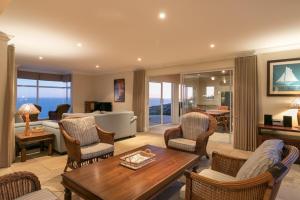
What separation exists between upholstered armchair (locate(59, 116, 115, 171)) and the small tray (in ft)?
2.71

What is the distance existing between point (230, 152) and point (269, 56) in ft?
8.29

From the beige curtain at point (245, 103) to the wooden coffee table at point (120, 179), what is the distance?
9.27 ft

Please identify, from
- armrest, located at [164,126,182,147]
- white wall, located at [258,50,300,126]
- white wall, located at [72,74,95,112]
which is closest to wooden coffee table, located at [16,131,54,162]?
armrest, located at [164,126,182,147]

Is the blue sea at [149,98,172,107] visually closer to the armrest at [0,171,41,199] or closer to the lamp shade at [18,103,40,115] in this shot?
the lamp shade at [18,103,40,115]

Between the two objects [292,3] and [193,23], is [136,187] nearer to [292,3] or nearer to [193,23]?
[193,23]

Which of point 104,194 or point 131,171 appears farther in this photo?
point 131,171

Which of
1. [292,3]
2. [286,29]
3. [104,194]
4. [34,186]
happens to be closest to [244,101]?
[286,29]

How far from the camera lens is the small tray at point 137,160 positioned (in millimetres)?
2217

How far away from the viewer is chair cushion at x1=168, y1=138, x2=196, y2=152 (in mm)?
3373

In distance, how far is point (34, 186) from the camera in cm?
165

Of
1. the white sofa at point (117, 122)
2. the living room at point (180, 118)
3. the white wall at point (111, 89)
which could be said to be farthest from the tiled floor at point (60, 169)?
the white wall at point (111, 89)

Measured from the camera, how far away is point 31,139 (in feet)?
12.1

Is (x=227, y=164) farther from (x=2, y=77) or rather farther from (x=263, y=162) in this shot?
(x=2, y=77)

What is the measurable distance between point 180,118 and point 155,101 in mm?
3802
